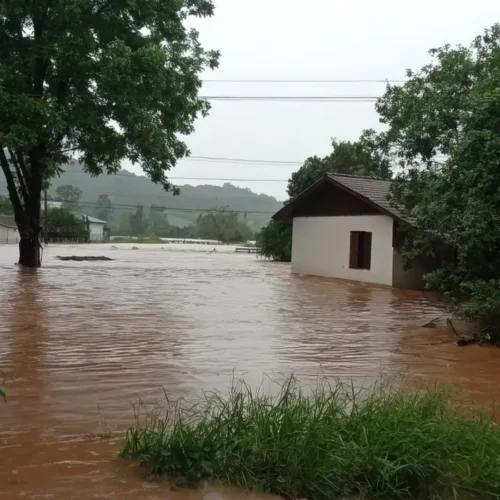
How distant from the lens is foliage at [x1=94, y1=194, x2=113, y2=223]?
4631 inches

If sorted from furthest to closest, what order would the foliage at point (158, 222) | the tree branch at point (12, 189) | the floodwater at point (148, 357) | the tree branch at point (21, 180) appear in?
the foliage at point (158, 222) < the tree branch at point (12, 189) < the tree branch at point (21, 180) < the floodwater at point (148, 357)

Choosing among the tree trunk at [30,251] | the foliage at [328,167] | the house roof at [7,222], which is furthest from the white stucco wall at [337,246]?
the house roof at [7,222]

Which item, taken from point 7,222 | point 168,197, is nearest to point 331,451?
point 7,222

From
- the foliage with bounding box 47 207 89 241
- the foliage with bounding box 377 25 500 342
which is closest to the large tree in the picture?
the foliage with bounding box 377 25 500 342

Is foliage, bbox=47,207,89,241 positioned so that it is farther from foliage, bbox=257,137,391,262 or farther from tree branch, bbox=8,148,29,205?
tree branch, bbox=8,148,29,205

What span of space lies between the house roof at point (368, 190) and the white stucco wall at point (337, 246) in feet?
2.23

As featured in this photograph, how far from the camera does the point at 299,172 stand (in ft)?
138

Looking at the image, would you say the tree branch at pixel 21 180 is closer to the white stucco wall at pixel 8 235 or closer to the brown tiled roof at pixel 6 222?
the white stucco wall at pixel 8 235

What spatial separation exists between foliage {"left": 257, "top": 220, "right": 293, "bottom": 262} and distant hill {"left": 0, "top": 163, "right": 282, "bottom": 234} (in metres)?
89.3

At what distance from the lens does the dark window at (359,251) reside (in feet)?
80.5

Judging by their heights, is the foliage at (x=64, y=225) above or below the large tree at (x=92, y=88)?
below

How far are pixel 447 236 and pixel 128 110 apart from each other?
11.1 metres

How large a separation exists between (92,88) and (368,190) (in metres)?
10.7

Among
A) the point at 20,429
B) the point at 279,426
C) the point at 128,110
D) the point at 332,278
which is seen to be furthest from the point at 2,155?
the point at 279,426
